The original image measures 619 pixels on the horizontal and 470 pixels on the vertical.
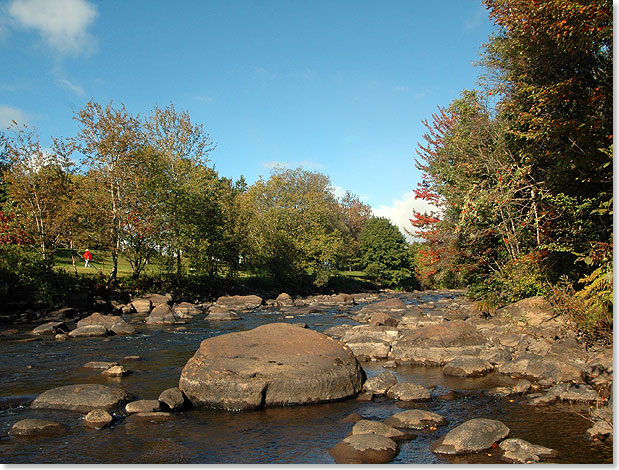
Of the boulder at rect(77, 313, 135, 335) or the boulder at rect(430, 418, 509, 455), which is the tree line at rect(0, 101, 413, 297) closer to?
the boulder at rect(77, 313, 135, 335)

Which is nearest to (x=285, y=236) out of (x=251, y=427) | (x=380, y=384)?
(x=380, y=384)

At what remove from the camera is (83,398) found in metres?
10.7

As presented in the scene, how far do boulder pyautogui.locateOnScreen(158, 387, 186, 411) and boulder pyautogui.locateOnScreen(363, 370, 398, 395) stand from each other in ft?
14.2

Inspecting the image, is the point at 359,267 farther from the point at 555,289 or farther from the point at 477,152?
the point at 555,289

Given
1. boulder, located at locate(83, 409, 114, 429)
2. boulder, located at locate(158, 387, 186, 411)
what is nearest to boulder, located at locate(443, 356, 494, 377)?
boulder, located at locate(158, 387, 186, 411)

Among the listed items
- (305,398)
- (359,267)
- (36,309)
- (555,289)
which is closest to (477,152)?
(555,289)

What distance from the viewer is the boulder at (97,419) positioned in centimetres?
945

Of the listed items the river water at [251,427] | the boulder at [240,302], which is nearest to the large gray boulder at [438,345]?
the river water at [251,427]

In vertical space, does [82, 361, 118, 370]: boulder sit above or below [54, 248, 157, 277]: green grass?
below

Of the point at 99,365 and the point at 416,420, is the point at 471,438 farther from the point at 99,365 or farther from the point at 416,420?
the point at 99,365

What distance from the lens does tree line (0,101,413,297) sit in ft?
113

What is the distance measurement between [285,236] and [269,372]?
42856 mm

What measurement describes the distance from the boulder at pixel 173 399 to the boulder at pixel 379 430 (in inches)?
161

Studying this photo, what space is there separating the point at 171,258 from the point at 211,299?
4.99m
